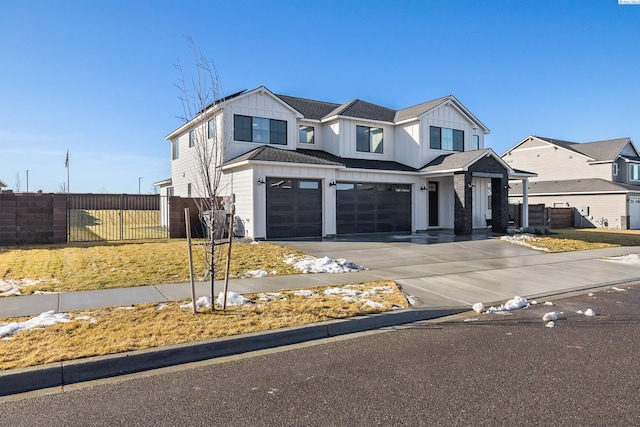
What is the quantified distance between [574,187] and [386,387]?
35.6 meters

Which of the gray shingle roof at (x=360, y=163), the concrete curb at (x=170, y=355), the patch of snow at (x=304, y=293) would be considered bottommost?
the concrete curb at (x=170, y=355)

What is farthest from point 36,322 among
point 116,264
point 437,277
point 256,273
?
point 437,277

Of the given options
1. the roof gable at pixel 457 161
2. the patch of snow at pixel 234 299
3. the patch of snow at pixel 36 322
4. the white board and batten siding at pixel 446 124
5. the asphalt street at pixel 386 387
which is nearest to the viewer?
the asphalt street at pixel 386 387

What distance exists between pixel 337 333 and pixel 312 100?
21662 mm

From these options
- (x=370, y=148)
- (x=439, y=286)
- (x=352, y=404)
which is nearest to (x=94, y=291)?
(x=352, y=404)

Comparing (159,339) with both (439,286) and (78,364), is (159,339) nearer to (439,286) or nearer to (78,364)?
(78,364)

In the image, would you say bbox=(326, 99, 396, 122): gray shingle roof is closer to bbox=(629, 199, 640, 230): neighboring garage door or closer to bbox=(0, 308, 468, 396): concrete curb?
bbox=(0, 308, 468, 396): concrete curb

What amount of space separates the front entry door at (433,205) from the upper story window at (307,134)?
7388 millimetres

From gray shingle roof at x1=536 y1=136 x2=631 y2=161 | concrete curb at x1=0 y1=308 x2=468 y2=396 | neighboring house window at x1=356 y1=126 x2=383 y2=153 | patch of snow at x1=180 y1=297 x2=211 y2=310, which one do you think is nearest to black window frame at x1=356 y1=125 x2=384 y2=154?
neighboring house window at x1=356 y1=126 x2=383 y2=153

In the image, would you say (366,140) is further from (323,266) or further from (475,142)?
(323,266)

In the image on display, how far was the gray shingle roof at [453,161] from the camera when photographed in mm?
21297

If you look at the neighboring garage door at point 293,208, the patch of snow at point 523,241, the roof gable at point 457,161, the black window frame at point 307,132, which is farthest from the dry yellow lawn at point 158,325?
the black window frame at point 307,132

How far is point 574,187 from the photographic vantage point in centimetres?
3369

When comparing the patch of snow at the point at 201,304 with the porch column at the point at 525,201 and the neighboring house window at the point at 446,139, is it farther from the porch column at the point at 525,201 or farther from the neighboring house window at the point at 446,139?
the porch column at the point at 525,201
